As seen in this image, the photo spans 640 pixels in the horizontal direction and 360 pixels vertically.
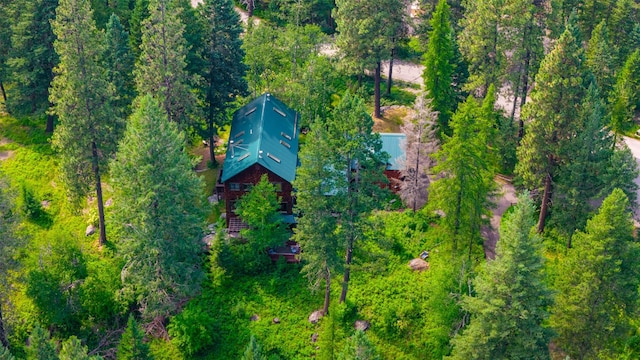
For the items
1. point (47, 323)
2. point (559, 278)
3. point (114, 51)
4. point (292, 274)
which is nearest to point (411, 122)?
point (292, 274)

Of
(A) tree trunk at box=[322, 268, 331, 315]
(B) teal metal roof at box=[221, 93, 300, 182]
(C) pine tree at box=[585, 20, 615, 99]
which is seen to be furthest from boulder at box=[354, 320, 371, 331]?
(C) pine tree at box=[585, 20, 615, 99]

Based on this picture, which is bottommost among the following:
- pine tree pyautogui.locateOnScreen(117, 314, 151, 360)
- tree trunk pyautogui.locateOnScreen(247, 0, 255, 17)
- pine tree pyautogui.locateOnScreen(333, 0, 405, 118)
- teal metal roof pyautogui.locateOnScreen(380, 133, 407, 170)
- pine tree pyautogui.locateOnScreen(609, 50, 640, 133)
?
pine tree pyautogui.locateOnScreen(117, 314, 151, 360)

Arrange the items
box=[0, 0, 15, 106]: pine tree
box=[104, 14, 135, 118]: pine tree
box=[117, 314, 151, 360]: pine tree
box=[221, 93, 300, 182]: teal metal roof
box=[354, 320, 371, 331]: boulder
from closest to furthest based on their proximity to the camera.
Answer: box=[117, 314, 151, 360]: pine tree
box=[354, 320, 371, 331]: boulder
box=[221, 93, 300, 182]: teal metal roof
box=[104, 14, 135, 118]: pine tree
box=[0, 0, 15, 106]: pine tree

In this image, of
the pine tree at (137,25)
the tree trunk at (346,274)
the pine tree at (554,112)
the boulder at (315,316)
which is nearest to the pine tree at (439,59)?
the pine tree at (554,112)

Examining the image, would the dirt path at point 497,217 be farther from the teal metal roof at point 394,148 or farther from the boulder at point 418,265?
the teal metal roof at point 394,148

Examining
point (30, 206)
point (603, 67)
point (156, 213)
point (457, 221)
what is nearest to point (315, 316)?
point (457, 221)

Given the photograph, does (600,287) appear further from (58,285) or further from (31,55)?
(31,55)

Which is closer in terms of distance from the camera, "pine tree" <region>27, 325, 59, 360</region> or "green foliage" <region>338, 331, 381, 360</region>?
"green foliage" <region>338, 331, 381, 360</region>

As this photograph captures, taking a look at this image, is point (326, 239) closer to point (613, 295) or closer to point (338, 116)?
point (338, 116)

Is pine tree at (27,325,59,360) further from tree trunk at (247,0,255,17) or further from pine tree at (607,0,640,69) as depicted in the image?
pine tree at (607,0,640,69)
